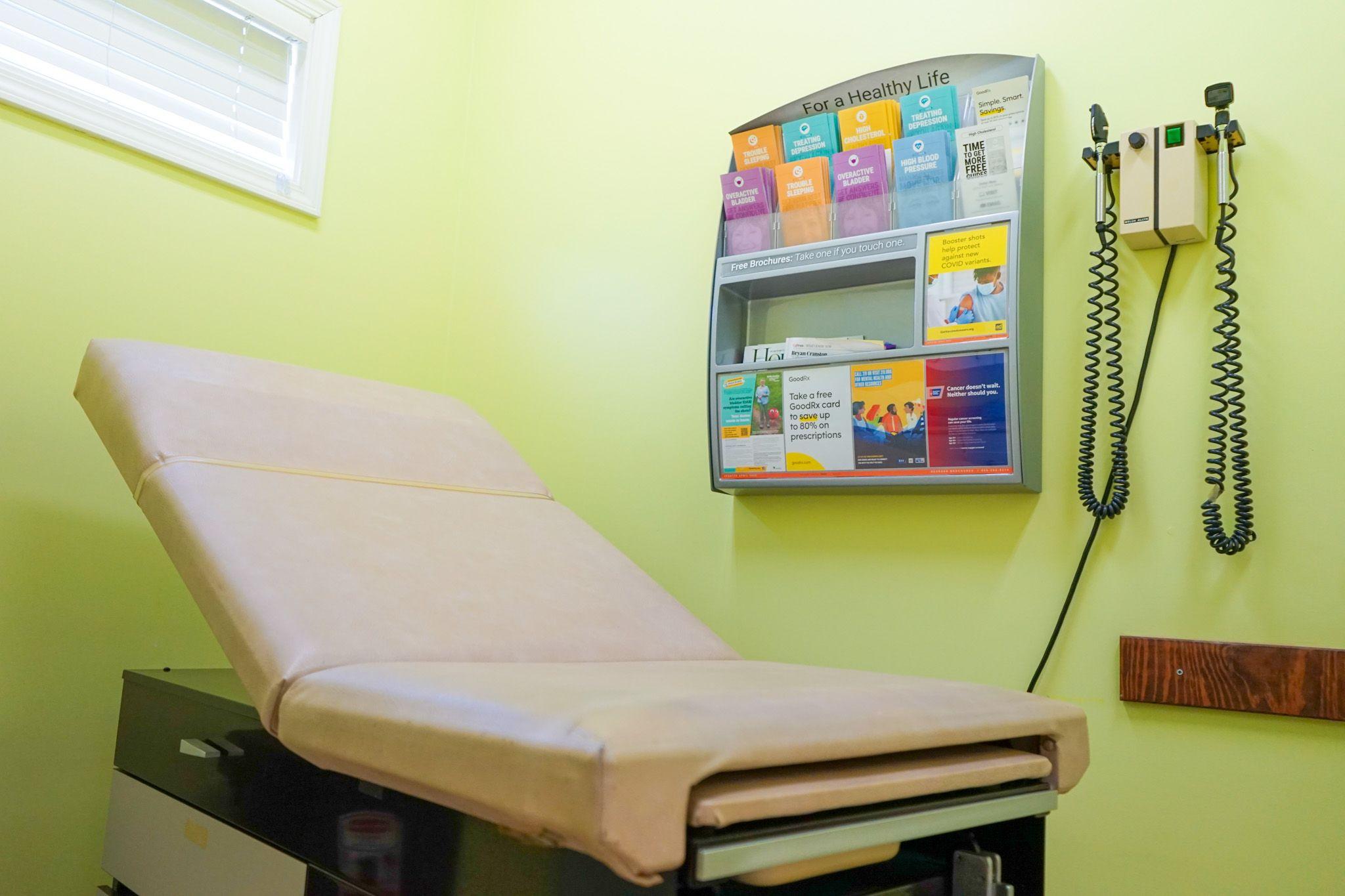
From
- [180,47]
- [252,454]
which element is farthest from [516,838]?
[180,47]

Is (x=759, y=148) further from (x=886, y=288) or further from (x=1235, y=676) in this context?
(x=1235, y=676)

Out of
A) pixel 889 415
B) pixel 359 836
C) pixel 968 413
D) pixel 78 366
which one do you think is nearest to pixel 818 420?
pixel 889 415

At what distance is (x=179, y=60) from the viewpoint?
221cm

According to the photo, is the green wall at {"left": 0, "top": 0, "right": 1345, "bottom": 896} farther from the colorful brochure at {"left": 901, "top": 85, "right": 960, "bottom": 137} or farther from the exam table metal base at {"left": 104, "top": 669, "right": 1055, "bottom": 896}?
the exam table metal base at {"left": 104, "top": 669, "right": 1055, "bottom": 896}

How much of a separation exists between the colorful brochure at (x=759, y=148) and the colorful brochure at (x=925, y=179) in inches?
11.7

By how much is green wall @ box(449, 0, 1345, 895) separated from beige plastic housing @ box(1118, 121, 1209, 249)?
0.21 ft

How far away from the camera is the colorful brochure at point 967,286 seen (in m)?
1.59

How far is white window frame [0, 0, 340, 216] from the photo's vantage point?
6.36ft

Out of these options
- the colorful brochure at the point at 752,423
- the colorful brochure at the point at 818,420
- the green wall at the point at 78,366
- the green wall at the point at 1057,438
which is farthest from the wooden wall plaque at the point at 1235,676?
the green wall at the point at 78,366

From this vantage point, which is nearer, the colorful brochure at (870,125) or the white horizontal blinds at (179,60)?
the colorful brochure at (870,125)

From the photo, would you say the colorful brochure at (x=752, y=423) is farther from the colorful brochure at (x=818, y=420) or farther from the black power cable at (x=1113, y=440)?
the black power cable at (x=1113, y=440)

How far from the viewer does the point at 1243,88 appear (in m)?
1.52

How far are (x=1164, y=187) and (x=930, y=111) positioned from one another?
436mm

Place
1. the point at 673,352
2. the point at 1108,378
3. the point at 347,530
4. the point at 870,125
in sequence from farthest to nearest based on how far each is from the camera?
the point at 673,352, the point at 870,125, the point at 1108,378, the point at 347,530
